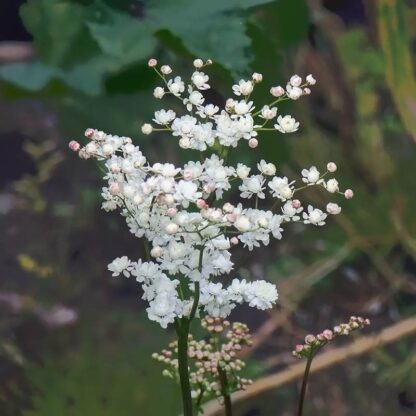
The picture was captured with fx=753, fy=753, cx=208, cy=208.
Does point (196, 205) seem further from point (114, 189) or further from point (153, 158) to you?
point (153, 158)

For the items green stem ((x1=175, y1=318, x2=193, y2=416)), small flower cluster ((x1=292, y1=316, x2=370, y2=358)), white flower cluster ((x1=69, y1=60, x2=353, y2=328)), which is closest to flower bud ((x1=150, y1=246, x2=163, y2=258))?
white flower cluster ((x1=69, y1=60, x2=353, y2=328))

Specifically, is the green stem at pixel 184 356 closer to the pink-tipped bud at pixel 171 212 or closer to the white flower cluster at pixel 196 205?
the white flower cluster at pixel 196 205

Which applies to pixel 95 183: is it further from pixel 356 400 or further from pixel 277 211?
pixel 356 400

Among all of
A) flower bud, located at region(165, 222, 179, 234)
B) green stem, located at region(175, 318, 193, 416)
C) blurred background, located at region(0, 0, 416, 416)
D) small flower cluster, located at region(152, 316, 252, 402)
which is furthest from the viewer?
blurred background, located at region(0, 0, 416, 416)

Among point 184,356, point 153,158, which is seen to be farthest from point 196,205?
point 153,158

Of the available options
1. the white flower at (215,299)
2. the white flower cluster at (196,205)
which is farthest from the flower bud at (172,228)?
the white flower at (215,299)

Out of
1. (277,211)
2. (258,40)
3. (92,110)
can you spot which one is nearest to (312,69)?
(258,40)

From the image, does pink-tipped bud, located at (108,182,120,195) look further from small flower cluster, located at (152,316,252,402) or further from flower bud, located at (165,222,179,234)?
small flower cluster, located at (152,316,252,402)
